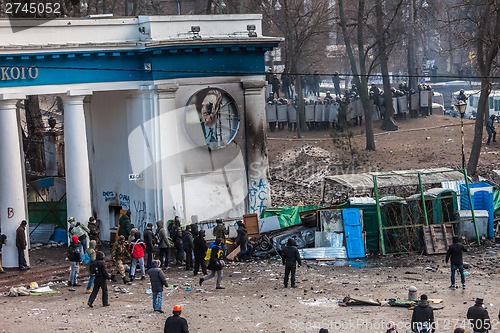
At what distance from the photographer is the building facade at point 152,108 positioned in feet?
94.2

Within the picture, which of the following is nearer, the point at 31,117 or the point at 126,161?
the point at 126,161

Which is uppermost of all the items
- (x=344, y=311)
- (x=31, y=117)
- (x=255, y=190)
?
(x=31, y=117)

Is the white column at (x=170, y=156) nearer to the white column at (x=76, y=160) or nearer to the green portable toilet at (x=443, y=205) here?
the white column at (x=76, y=160)

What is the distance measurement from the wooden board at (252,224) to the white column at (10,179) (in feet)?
20.2

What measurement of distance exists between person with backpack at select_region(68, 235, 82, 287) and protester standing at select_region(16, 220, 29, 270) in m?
1.96

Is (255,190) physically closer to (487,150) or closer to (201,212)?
(201,212)

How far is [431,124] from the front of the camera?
177 feet

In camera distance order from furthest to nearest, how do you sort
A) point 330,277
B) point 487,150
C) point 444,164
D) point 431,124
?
1. point 431,124
2. point 487,150
3. point 444,164
4. point 330,277

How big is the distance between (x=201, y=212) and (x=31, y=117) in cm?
1149

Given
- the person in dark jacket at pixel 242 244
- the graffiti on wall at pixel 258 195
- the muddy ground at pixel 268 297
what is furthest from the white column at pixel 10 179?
the graffiti on wall at pixel 258 195

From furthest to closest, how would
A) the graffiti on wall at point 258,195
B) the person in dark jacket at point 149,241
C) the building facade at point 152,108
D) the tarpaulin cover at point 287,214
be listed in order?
the graffiti on wall at point 258,195 → the tarpaulin cover at point 287,214 → the building facade at point 152,108 → the person in dark jacket at point 149,241

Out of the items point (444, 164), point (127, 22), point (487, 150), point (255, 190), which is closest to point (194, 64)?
point (127, 22)

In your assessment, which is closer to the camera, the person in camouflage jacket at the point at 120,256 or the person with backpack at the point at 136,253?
the person in camouflage jacket at the point at 120,256

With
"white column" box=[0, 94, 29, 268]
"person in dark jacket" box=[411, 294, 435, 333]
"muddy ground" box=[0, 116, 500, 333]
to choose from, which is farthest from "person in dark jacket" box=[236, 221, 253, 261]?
"person in dark jacket" box=[411, 294, 435, 333]
